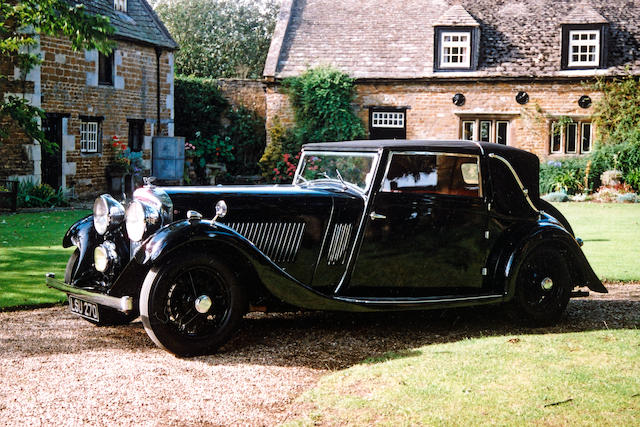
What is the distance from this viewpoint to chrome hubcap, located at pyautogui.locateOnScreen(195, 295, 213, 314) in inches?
205

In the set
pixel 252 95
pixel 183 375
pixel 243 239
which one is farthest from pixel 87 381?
pixel 252 95

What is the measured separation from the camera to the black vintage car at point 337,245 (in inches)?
206

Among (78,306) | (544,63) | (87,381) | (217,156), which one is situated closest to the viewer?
→ (87,381)

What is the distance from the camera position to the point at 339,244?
5.91m

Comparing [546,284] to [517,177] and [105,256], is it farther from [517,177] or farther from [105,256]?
[105,256]

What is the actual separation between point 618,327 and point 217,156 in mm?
19409

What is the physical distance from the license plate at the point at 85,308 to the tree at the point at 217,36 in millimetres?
33471

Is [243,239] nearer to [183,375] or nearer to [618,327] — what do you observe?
[183,375]

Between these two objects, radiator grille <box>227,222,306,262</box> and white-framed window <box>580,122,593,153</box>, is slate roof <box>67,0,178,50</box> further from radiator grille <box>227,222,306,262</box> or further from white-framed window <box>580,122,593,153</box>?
radiator grille <box>227,222,306,262</box>

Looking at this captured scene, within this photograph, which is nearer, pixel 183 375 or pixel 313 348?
pixel 183 375

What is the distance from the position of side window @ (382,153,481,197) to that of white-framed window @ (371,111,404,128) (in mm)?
17434

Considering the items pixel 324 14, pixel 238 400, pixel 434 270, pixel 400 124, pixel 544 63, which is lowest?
pixel 238 400

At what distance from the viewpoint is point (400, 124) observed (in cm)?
2367

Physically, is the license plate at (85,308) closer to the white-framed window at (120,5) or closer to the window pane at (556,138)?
the white-framed window at (120,5)
